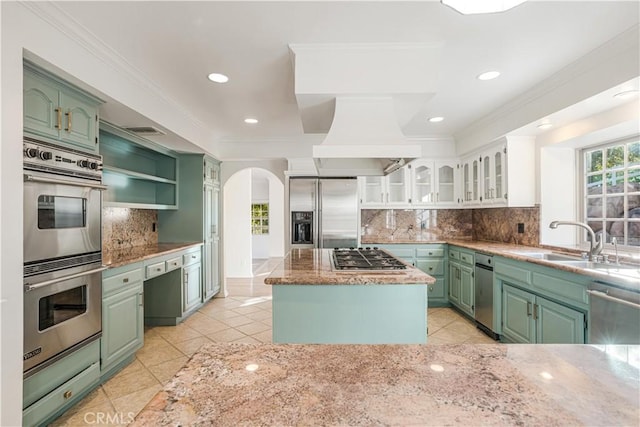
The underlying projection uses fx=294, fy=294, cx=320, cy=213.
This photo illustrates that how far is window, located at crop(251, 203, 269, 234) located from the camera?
30.8 ft

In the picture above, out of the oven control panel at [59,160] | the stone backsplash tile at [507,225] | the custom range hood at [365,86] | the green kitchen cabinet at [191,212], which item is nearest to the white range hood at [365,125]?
the custom range hood at [365,86]

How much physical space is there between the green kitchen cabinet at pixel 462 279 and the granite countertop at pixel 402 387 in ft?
9.48

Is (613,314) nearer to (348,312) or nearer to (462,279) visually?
(348,312)

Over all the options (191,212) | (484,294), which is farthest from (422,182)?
(191,212)

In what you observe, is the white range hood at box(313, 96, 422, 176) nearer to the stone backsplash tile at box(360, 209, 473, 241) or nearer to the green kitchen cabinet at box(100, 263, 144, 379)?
the green kitchen cabinet at box(100, 263, 144, 379)

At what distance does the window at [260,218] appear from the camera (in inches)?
370

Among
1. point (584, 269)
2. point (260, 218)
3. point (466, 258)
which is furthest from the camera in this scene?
point (260, 218)

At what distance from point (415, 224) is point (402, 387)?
4.29 meters

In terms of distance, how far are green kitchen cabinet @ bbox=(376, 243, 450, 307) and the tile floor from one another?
0.75ft

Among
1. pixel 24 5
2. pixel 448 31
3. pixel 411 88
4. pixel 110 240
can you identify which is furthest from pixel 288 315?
pixel 110 240

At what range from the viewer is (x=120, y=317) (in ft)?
7.98

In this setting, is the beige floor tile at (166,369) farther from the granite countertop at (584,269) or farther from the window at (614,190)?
the window at (614,190)

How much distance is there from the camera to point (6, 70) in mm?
1451

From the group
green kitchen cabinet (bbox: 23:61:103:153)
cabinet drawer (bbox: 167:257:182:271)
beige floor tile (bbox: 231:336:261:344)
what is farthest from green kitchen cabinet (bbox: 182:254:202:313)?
green kitchen cabinet (bbox: 23:61:103:153)
